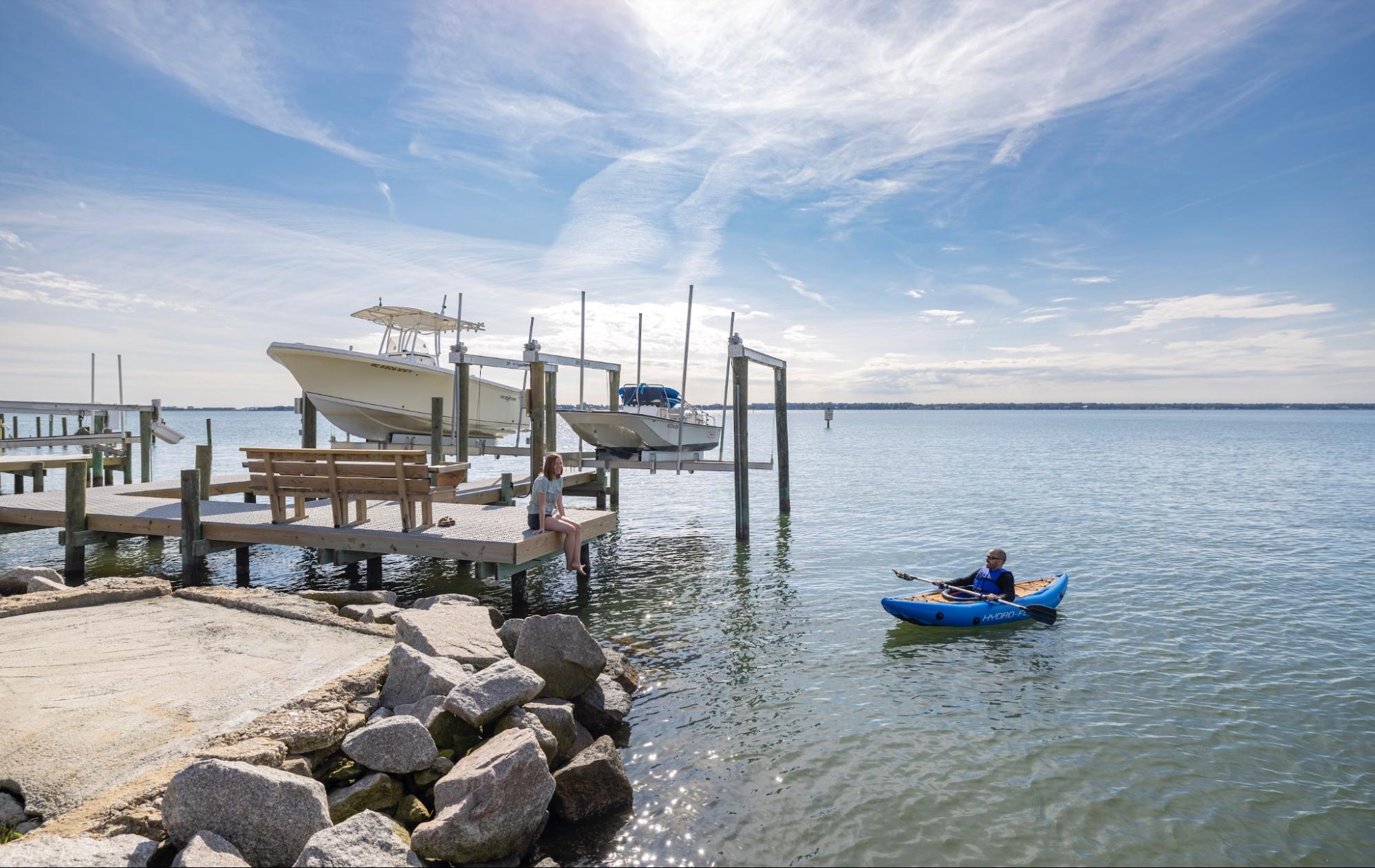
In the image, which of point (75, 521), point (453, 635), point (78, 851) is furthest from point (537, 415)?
point (78, 851)

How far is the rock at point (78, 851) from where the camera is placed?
12.2ft

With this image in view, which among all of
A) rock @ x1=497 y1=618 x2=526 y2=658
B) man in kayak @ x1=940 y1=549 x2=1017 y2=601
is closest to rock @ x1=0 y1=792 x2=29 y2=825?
rock @ x1=497 y1=618 x2=526 y2=658

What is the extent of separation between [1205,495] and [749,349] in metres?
21.6

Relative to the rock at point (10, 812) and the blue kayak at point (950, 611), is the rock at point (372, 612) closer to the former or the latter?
the rock at point (10, 812)

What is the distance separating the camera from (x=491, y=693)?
6.17 meters

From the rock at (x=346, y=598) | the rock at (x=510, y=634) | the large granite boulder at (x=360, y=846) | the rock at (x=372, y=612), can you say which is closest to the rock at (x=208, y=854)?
the large granite boulder at (x=360, y=846)

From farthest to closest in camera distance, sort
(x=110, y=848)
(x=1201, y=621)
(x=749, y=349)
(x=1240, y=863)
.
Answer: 1. (x=749, y=349)
2. (x=1201, y=621)
3. (x=1240, y=863)
4. (x=110, y=848)

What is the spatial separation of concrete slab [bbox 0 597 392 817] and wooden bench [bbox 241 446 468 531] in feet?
8.43

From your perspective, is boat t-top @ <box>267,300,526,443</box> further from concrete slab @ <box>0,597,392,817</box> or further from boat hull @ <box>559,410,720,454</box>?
concrete slab @ <box>0,597,392,817</box>

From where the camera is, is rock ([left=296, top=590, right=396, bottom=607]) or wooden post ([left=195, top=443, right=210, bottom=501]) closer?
rock ([left=296, top=590, right=396, bottom=607])

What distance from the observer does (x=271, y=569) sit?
586 inches

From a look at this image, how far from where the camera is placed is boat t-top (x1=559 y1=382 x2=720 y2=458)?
21.1m

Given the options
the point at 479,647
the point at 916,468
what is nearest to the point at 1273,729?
the point at 479,647

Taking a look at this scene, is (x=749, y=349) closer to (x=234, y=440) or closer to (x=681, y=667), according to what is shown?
(x=681, y=667)
